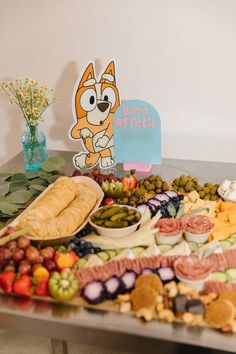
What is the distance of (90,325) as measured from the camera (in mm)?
1162

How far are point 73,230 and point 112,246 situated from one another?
132mm

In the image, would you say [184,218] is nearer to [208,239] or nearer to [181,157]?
[208,239]

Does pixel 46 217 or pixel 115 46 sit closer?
pixel 46 217

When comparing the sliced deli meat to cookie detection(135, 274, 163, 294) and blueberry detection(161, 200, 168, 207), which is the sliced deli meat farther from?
cookie detection(135, 274, 163, 294)

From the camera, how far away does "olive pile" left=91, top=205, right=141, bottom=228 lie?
1473mm

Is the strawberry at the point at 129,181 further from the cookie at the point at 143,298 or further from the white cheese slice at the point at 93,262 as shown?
the cookie at the point at 143,298

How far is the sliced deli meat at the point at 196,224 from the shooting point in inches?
56.6

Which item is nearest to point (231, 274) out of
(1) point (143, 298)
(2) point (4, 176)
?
(1) point (143, 298)

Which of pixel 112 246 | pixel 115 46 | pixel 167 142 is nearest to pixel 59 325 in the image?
pixel 112 246

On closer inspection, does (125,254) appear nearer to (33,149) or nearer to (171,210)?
(171,210)

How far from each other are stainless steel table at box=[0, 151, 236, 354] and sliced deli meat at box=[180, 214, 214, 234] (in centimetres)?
37

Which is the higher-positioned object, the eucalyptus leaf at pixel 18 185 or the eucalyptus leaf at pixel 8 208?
the eucalyptus leaf at pixel 8 208

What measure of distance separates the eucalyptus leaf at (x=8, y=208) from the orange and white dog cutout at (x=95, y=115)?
405 millimetres

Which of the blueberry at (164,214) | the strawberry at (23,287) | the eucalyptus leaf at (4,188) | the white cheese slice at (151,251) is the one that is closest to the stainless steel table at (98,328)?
the strawberry at (23,287)
